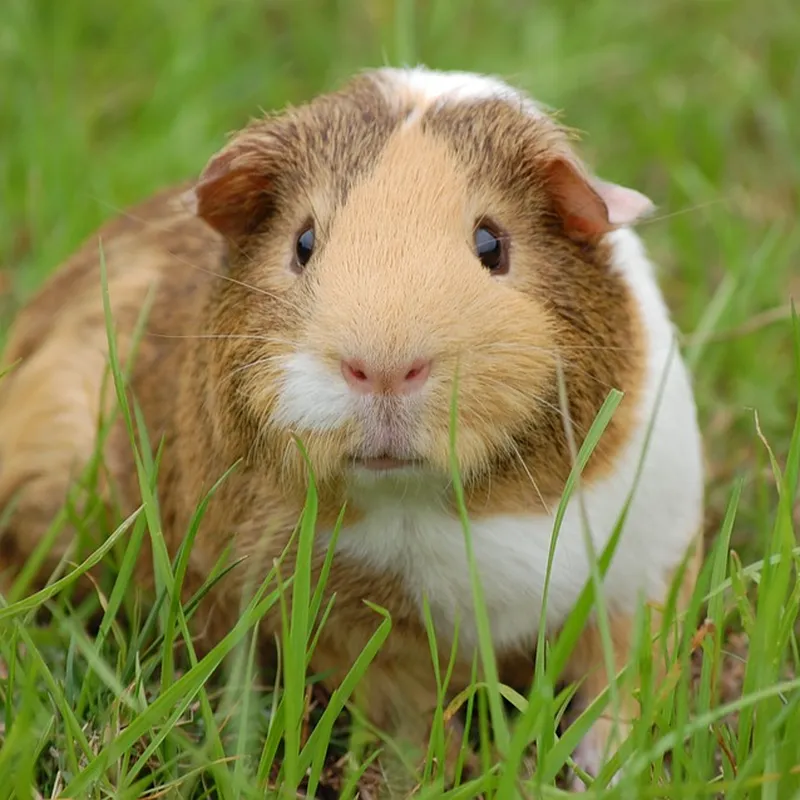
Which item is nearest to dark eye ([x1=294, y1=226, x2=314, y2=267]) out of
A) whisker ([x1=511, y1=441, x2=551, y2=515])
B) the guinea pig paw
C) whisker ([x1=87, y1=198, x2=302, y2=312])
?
whisker ([x1=87, y1=198, x2=302, y2=312])

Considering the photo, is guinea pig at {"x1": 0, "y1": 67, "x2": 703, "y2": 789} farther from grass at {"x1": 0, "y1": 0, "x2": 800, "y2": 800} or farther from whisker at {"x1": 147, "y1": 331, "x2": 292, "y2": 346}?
grass at {"x1": 0, "y1": 0, "x2": 800, "y2": 800}

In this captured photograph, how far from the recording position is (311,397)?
→ 3.01 m

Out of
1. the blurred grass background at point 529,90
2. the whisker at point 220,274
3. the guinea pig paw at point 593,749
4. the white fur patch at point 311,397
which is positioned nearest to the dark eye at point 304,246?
the whisker at point 220,274

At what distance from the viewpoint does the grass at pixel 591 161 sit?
9.53 feet

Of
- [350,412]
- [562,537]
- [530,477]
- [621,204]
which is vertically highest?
[621,204]

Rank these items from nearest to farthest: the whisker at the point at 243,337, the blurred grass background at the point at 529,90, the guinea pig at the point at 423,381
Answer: the guinea pig at the point at 423,381, the whisker at the point at 243,337, the blurred grass background at the point at 529,90

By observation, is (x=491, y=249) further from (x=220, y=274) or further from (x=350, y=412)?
(x=220, y=274)

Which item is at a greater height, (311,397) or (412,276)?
(412,276)

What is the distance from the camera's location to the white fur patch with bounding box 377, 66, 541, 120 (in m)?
3.54

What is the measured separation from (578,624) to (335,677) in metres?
1.13

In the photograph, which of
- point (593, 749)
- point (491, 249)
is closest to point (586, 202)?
point (491, 249)

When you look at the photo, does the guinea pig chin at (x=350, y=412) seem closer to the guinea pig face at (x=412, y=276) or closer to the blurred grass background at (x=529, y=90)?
the guinea pig face at (x=412, y=276)

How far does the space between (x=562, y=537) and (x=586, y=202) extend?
0.79 metres

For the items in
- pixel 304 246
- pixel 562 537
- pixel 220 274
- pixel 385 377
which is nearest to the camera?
pixel 385 377
